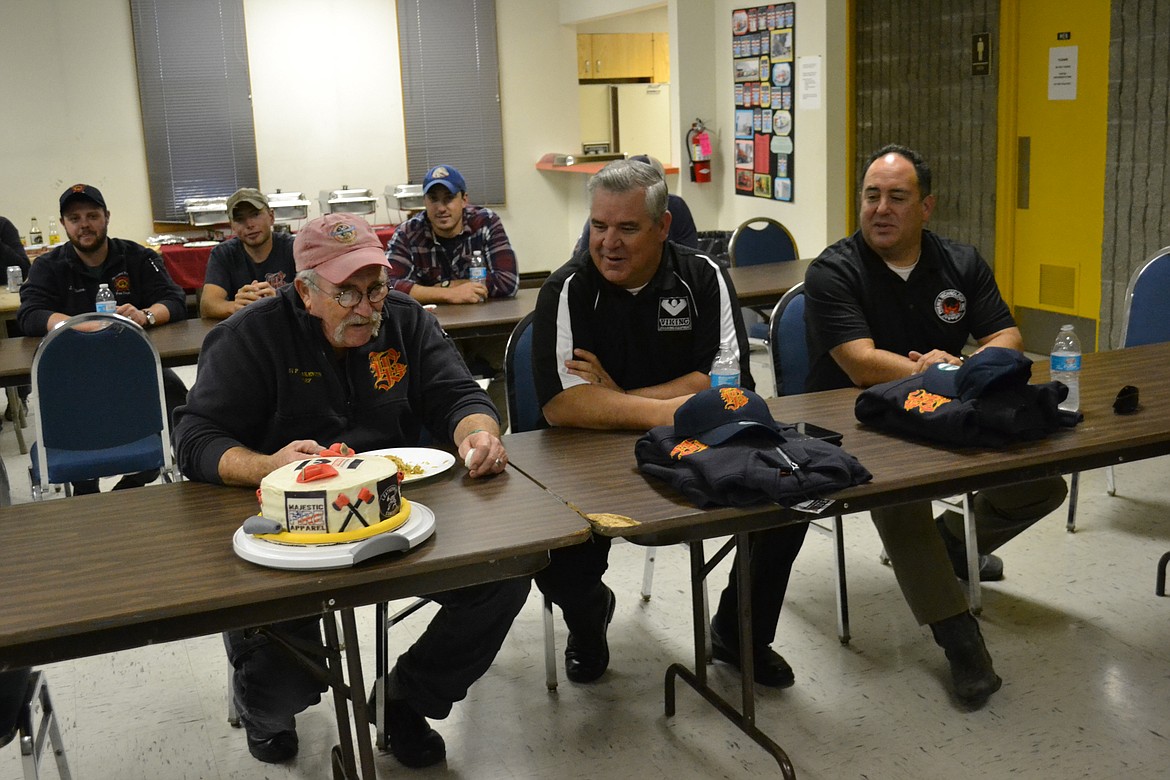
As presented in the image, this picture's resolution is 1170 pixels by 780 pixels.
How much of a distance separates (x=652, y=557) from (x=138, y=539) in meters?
1.62

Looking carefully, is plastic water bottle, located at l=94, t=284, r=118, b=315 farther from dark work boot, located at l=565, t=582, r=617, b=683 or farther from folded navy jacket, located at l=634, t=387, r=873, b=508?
folded navy jacket, located at l=634, t=387, r=873, b=508

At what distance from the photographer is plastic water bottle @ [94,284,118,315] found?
415cm

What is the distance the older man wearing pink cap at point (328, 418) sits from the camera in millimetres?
2176

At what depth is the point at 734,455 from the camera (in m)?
1.95

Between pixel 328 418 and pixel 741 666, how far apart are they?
3.22 ft

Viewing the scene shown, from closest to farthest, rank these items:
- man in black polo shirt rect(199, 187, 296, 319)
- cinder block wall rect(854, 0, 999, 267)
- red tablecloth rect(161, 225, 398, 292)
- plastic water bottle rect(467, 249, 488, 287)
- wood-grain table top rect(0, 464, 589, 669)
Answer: wood-grain table top rect(0, 464, 589, 669) < man in black polo shirt rect(199, 187, 296, 319) < plastic water bottle rect(467, 249, 488, 287) < cinder block wall rect(854, 0, 999, 267) < red tablecloth rect(161, 225, 398, 292)

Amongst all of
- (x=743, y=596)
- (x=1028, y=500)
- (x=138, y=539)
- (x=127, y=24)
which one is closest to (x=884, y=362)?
(x=1028, y=500)

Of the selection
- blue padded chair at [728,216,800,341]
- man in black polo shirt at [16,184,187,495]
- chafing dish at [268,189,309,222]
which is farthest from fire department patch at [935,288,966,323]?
chafing dish at [268,189,309,222]

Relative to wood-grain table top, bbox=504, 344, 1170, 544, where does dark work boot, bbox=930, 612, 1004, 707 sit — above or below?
below

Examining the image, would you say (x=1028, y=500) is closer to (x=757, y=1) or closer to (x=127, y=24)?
(x=757, y=1)

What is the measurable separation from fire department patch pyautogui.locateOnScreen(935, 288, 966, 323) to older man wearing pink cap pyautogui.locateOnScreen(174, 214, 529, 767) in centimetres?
127

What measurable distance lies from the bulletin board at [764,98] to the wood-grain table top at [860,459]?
15.6 feet

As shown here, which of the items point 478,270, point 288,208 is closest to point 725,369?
point 478,270

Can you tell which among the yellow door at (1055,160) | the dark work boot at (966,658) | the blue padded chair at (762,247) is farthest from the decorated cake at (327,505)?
the yellow door at (1055,160)
